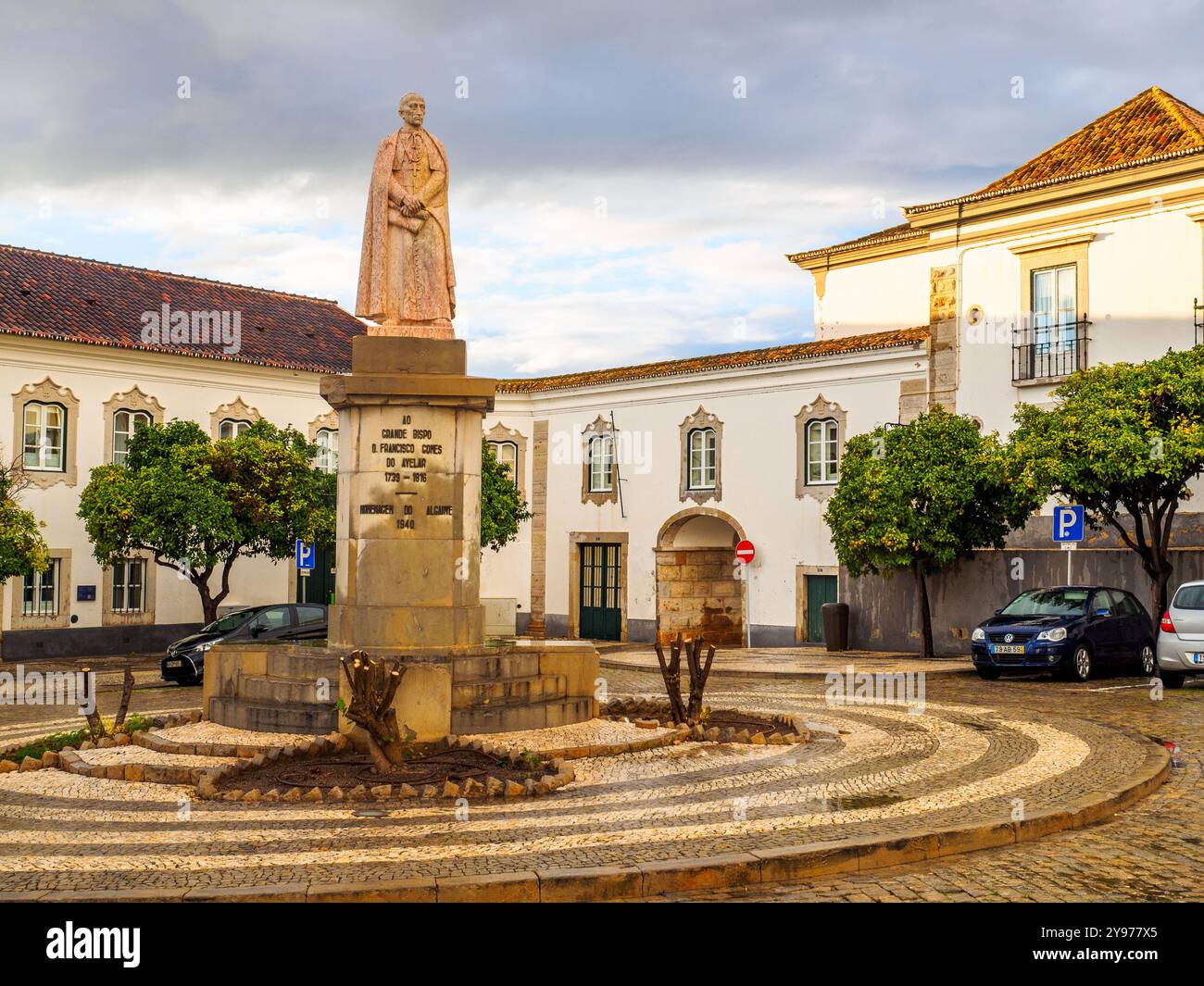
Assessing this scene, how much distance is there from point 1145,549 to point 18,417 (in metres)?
23.4

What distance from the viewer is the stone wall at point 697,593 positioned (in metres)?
33.4

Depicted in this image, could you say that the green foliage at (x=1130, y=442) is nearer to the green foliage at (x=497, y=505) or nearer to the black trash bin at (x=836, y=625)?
the black trash bin at (x=836, y=625)

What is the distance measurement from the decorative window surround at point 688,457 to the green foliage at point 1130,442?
11044 mm

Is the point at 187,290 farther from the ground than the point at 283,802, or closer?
farther from the ground

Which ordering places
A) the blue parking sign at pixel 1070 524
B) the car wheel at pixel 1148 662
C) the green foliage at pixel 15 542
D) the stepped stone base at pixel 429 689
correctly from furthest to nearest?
1. the green foliage at pixel 15 542
2. the car wheel at pixel 1148 662
3. the blue parking sign at pixel 1070 524
4. the stepped stone base at pixel 429 689

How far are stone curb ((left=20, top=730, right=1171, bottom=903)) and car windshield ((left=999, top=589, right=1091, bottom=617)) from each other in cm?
1312

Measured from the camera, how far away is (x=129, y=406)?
32.2 meters

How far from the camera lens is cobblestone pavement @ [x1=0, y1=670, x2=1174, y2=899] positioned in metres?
7.58

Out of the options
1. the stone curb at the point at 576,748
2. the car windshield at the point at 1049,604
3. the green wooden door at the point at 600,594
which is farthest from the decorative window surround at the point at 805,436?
the stone curb at the point at 576,748

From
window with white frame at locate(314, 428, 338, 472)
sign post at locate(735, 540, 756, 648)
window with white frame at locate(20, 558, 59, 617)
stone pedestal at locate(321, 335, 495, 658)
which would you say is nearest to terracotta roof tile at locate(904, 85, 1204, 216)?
sign post at locate(735, 540, 756, 648)

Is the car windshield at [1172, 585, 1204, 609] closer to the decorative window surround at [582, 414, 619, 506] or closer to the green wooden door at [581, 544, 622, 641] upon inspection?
the green wooden door at [581, 544, 622, 641]
